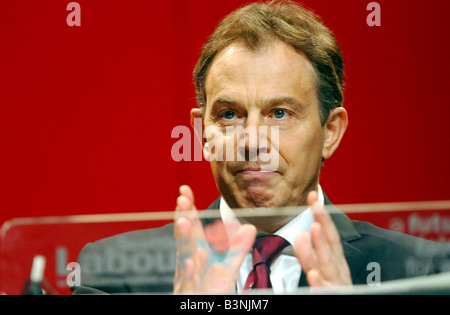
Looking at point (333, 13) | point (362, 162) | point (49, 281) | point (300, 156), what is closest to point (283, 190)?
point (300, 156)

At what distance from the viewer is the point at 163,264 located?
5.56ft

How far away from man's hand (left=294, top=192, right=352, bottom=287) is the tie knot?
112 millimetres

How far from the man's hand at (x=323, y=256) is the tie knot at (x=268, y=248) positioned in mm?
112

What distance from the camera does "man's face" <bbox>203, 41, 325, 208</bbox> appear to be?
5.69 feet

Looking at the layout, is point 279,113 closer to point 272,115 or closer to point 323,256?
point 272,115

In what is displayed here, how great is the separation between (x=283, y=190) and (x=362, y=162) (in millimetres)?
242

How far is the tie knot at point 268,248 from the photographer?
172 centimetres

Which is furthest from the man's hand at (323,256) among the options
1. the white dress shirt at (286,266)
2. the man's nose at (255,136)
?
the man's nose at (255,136)

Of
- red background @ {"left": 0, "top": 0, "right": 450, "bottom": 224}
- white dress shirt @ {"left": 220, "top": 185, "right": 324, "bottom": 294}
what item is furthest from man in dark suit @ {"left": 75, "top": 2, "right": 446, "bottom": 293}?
red background @ {"left": 0, "top": 0, "right": 450, "bottom": 224}

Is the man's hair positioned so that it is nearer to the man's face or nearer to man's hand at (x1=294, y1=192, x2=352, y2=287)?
the man's face

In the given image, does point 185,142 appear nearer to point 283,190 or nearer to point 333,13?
point 283,190

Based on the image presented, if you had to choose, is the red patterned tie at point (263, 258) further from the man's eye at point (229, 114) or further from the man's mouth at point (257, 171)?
the man's eye at point (229, 114)

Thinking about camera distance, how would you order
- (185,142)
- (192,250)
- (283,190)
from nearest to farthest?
(192,250) < (283,190) < (185,142)

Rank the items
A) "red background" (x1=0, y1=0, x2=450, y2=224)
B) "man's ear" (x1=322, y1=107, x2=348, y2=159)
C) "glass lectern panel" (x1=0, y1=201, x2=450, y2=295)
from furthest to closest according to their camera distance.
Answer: "red background" (x1=0, y1=0, x2=450, y2=224)
"man's ear" (x1=322, y1=107, x2=348, y2=159)
"glass lectern panel" (x1=0, y1=201, x2=450, y2=295)
